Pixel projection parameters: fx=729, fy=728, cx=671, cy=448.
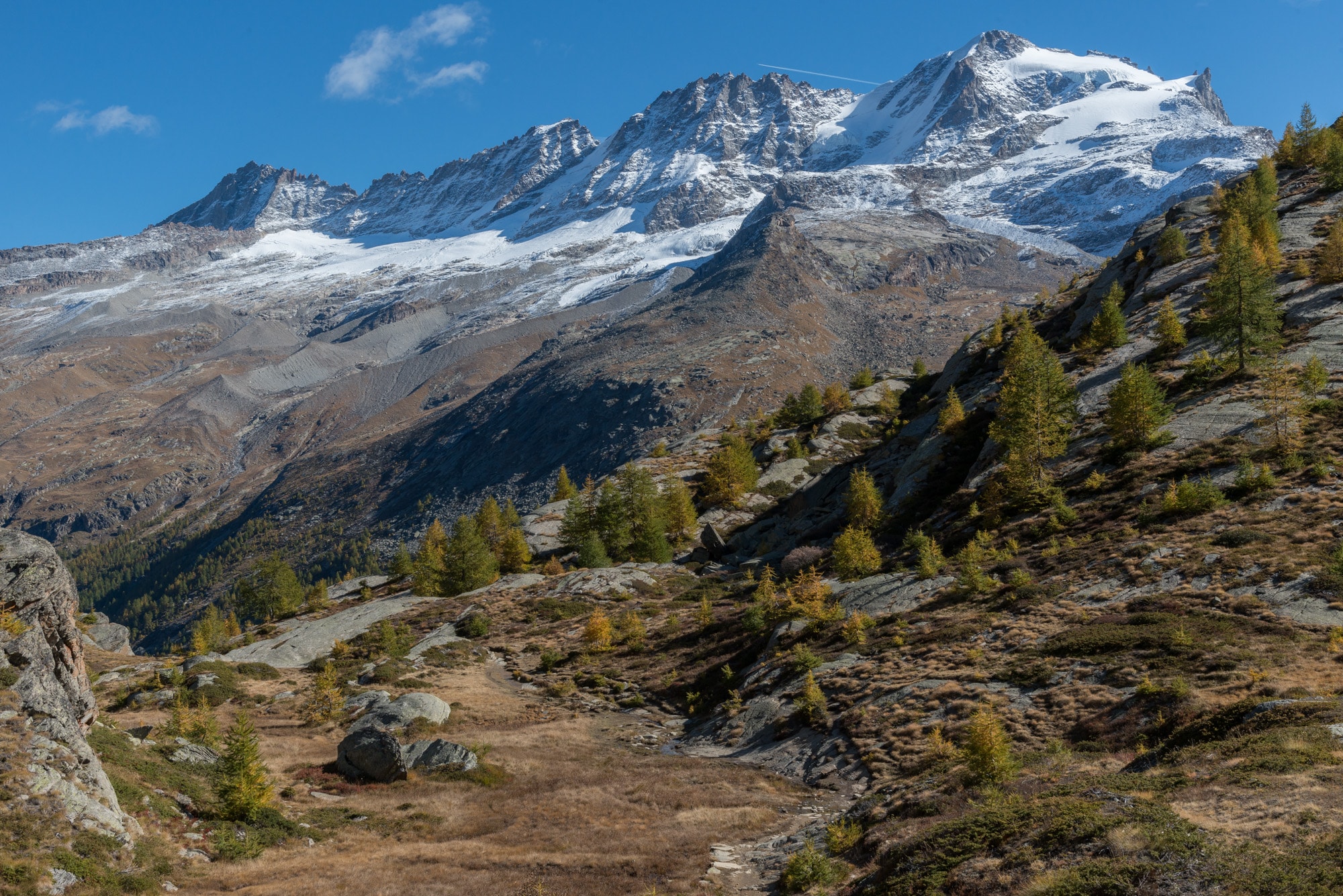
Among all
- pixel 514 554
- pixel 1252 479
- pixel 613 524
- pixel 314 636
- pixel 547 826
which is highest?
pixel 613 524

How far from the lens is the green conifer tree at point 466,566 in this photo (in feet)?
251

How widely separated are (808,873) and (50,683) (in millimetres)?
20992

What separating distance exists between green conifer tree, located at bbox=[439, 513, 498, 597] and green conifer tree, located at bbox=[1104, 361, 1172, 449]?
192ft

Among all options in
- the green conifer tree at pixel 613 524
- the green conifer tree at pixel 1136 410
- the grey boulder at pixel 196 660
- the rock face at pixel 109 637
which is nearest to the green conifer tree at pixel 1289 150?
the green conifer tree at pixel 1136 410

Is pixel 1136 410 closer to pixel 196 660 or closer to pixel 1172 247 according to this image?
pixel 1172 247

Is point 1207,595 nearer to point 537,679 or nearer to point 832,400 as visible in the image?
point 537,679

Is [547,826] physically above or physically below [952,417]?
below

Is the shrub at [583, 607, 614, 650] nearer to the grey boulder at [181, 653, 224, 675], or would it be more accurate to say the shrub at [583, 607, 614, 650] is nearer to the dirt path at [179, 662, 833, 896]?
the dirt path at [179, 662, 833, 896]

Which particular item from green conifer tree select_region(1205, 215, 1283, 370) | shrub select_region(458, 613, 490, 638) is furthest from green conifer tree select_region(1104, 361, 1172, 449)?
shrub select_region(458, 613, 490, 638)

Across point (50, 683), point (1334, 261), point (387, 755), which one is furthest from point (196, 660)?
point (1334, 261)

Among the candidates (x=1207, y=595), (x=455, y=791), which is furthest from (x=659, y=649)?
(x=1207, y=595)

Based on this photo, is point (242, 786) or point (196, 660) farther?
point (196, 660)

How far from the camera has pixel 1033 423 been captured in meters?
44.8

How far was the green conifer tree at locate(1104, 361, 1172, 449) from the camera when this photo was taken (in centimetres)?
4159
